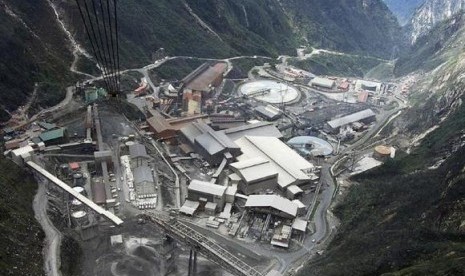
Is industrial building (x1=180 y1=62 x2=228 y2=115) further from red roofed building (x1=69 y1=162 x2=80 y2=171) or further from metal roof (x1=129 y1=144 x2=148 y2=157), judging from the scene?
red roofed building (x1=69 y1=162 x2=80 y2=171)

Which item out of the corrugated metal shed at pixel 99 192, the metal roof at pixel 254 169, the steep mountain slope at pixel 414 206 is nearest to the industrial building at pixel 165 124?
the metal roof at pixel 254 169

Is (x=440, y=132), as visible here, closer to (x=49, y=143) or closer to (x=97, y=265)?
(x=97, y=265)

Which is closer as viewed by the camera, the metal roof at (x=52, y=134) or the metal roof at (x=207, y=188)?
the metal roof at (x=207, y=188)

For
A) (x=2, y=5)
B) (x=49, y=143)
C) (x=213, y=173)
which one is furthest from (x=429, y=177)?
(x=2, y=5)

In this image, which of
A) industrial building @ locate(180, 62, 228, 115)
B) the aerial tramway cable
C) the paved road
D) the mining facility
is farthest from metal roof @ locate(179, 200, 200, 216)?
industrial building @ locate(180, 62, 228, 115)

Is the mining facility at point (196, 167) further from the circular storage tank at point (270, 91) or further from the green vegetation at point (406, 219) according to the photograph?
the green vegetation at point (406, 219)

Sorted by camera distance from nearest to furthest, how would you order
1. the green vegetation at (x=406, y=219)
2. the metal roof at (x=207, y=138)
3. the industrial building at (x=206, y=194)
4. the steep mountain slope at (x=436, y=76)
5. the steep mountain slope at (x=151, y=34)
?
the green vegetation at (x=406, y=219)
the industrial building at (x=206, y=194)
the metal roof at (x=207, y=138)
the steep mountain slope at (x=151, y=34)
the steep mountain slope at (x=436, y=76)
